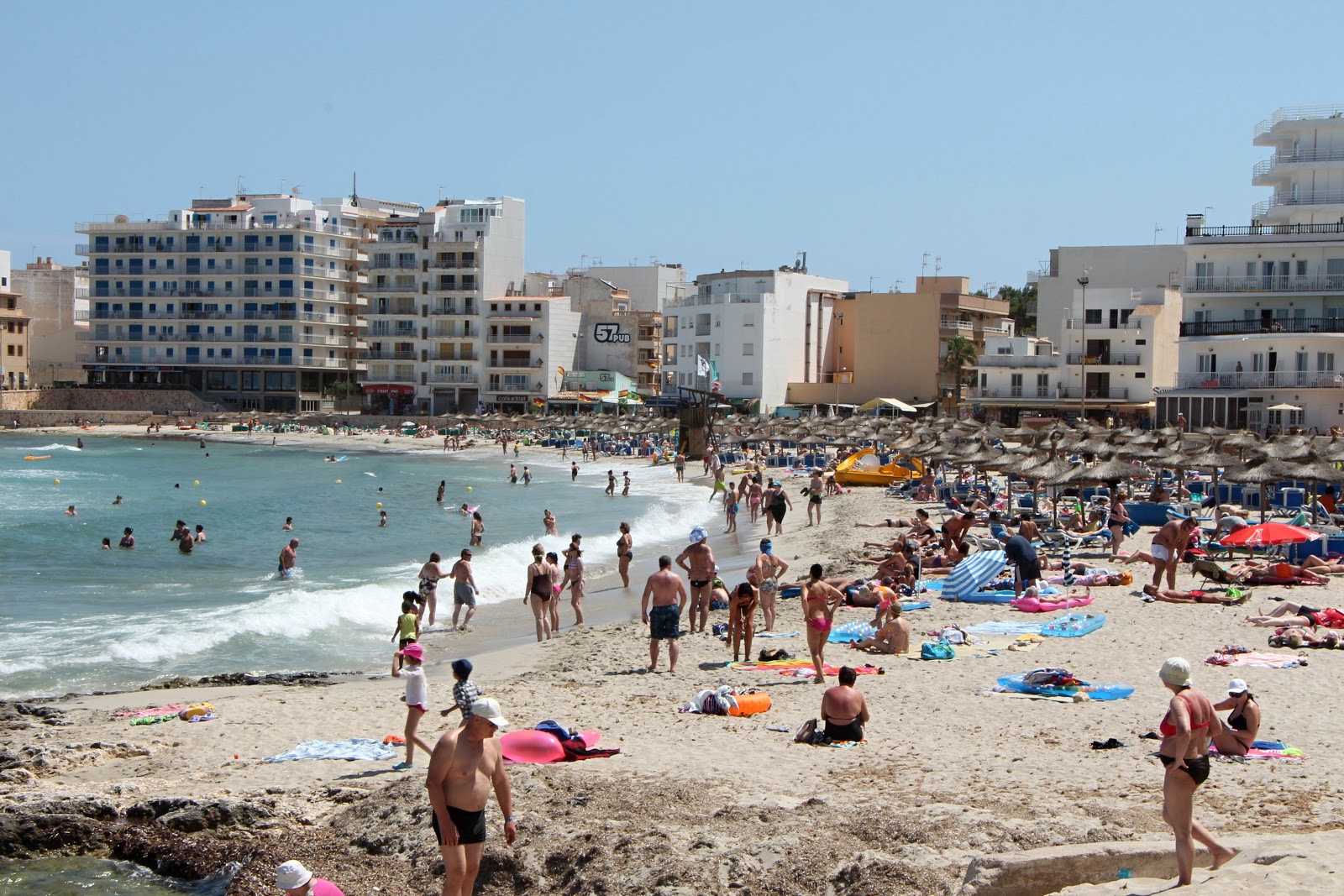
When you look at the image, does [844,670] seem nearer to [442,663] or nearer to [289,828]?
[289,828]

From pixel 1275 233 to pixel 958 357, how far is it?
26.4m

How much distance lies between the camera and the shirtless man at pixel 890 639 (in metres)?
13.2

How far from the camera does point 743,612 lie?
13047mm

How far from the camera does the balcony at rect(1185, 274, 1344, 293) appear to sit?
45.1m

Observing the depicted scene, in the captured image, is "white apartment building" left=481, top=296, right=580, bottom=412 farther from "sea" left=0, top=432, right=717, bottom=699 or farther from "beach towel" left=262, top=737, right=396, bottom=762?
"beach towel" left=262, top=737, right=396, bottom=762

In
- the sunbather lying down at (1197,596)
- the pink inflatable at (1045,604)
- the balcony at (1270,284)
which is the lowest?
the pink inflatable at (1045,604)

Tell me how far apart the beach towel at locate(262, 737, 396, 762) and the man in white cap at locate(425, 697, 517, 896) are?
3842 millimetres

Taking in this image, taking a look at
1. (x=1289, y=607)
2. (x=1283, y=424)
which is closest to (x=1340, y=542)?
(x=1289, y=607)

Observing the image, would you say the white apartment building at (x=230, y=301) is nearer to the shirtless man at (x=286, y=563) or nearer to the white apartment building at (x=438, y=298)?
the white apartment building at (x=438, y=298)

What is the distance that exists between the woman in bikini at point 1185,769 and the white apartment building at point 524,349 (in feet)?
247

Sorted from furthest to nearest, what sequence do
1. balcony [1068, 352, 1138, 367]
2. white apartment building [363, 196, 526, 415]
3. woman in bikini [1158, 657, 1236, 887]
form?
1. white apartment building [363, 196, 526, 415]
2. balcony [1068, 352, 1138, 367]
3. woman in bikini [1158, 657, 1236, 887]

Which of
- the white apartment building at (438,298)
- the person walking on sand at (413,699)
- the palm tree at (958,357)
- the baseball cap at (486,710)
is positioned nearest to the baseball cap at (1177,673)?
the baseball cap at (486,710)

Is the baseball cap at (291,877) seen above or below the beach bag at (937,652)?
above

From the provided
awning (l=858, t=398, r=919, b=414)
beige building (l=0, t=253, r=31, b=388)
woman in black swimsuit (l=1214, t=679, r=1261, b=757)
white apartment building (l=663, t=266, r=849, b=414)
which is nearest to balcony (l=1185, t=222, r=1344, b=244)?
awning (l=858, t=398, r=919, b=414)
